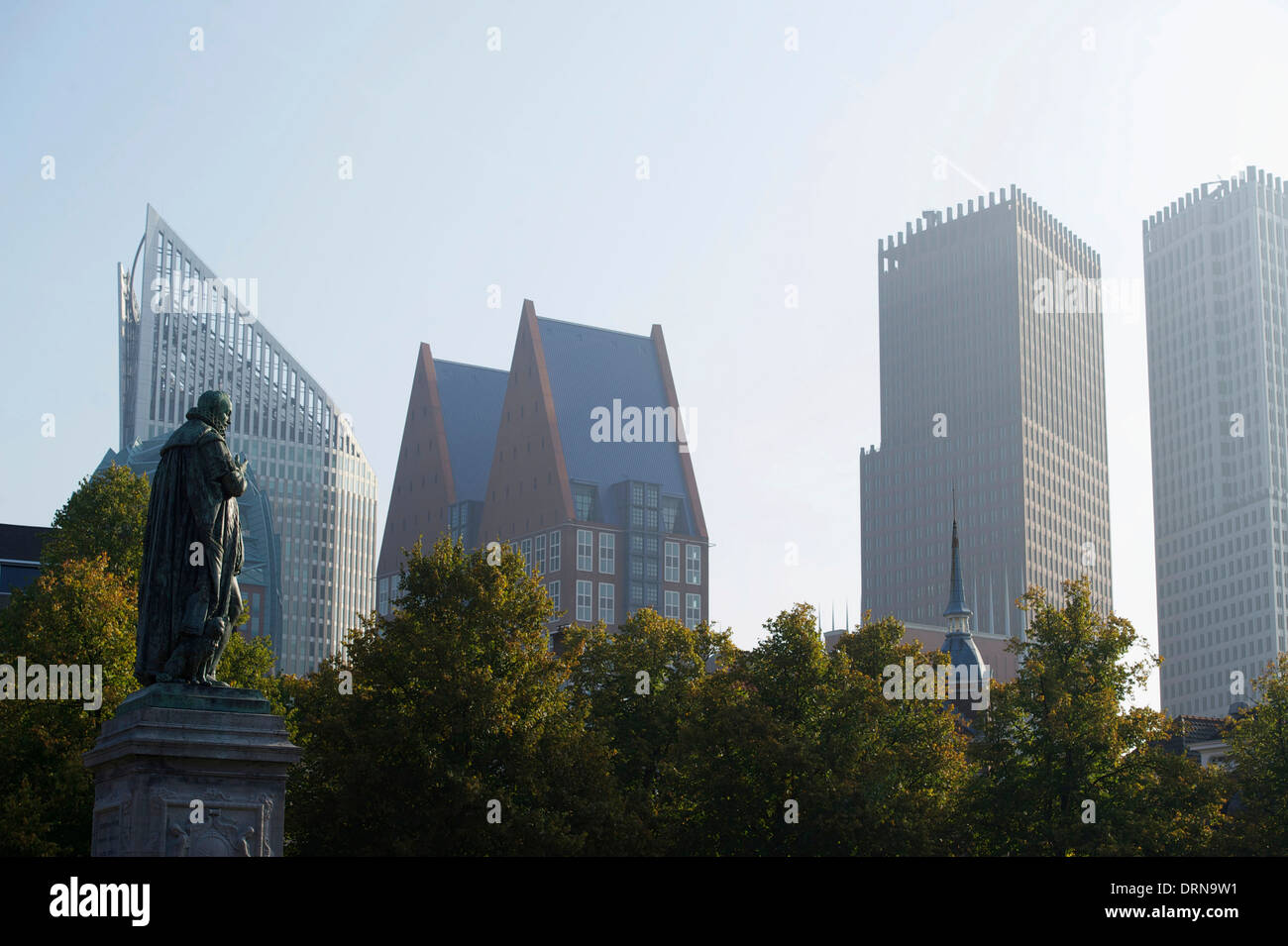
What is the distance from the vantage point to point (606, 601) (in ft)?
579

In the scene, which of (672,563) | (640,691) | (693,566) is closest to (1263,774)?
(640,691)

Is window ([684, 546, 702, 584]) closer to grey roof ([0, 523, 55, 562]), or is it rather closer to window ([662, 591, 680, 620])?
window ([662, 591, 680, 620])

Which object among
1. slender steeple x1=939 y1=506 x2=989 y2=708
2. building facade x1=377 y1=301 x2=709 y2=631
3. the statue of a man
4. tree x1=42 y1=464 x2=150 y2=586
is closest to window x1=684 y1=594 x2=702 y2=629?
building facade x1=377 y1=301 x2=709 y2=631

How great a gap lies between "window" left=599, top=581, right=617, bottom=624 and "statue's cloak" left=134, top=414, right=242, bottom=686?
153 metres

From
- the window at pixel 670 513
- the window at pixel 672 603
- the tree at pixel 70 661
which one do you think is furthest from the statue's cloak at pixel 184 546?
the window at pixel 670 513

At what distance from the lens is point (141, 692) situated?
19938 mm

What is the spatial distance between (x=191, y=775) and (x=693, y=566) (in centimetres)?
16598

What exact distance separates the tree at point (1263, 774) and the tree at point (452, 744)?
64.0 feet

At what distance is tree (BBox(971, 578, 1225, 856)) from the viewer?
4828cm
